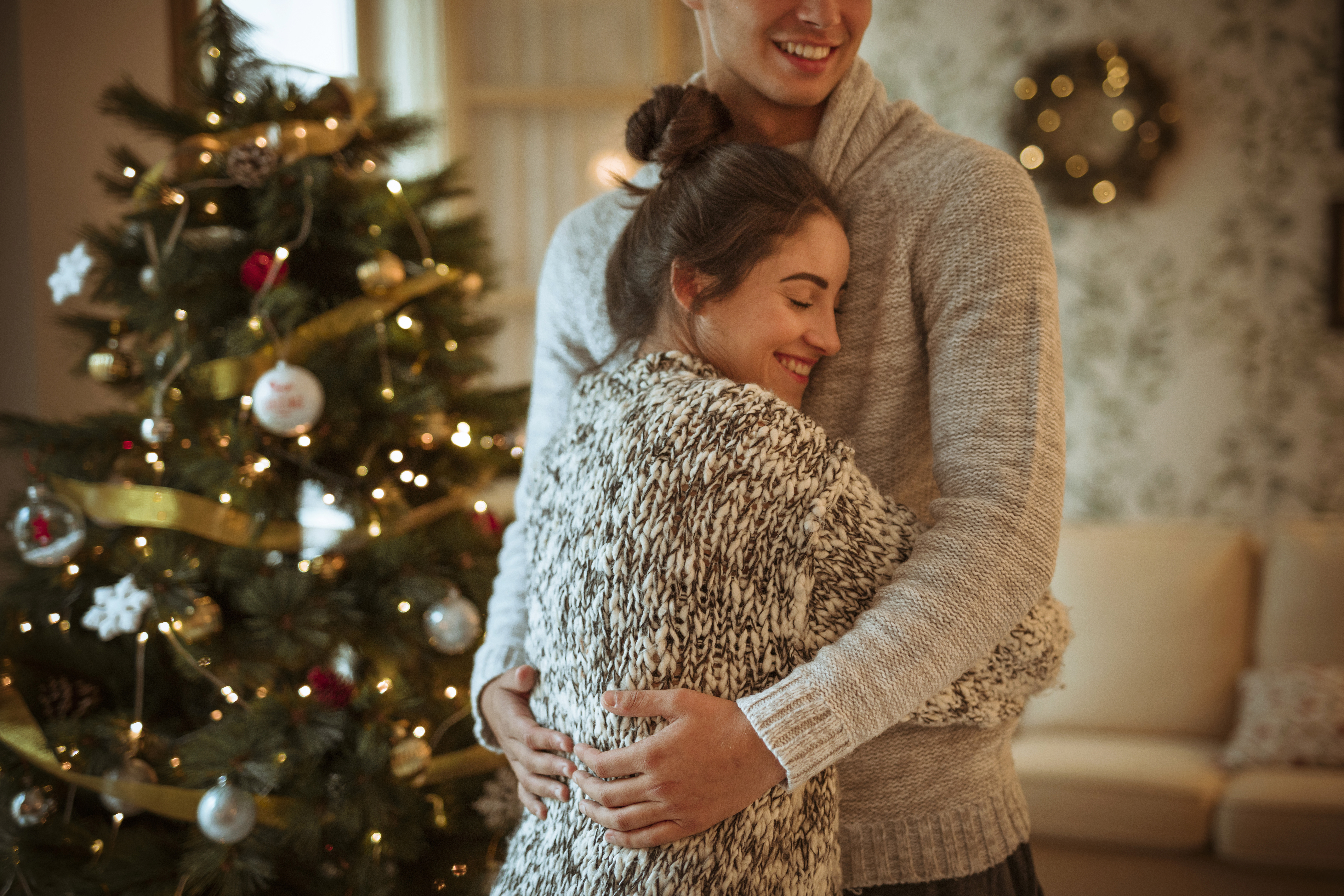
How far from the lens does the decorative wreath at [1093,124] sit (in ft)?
11.5

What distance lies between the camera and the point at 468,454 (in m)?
1.70

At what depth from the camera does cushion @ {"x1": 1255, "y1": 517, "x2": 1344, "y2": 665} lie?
108 inches

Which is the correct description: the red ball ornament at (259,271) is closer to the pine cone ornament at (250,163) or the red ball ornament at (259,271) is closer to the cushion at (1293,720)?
the pine cone ornament at (250,163)

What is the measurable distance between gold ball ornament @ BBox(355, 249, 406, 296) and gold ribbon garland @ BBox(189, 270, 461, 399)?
1 centimetres

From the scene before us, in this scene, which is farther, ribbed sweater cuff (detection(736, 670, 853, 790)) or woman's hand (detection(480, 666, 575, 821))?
woman's hand (detection(480, 666, 575, 821))

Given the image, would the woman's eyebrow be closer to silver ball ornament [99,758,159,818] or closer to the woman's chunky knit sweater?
the woman's chunky knit sweater

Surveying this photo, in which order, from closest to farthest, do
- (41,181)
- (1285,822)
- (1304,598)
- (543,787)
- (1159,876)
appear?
(543,787), (41,181), (1285,822), (1159,876), (1304,598)

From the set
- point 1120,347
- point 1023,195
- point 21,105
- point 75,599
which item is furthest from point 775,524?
point 1120,347

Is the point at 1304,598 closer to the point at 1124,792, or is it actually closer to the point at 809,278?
the point at 1124,792

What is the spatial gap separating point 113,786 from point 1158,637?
264 centimetres

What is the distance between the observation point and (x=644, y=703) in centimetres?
82

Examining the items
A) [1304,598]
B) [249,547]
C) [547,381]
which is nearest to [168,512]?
[249,547]

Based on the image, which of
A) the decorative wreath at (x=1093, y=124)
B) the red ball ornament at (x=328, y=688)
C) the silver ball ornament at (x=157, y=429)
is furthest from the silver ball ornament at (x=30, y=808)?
the decorative wreath at (x=1093, y=124)

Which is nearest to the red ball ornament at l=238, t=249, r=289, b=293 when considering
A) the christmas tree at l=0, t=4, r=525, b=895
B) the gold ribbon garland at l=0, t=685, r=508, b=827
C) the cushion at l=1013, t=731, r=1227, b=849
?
the christmas tree at l=0, t=4, r=525, b=895
